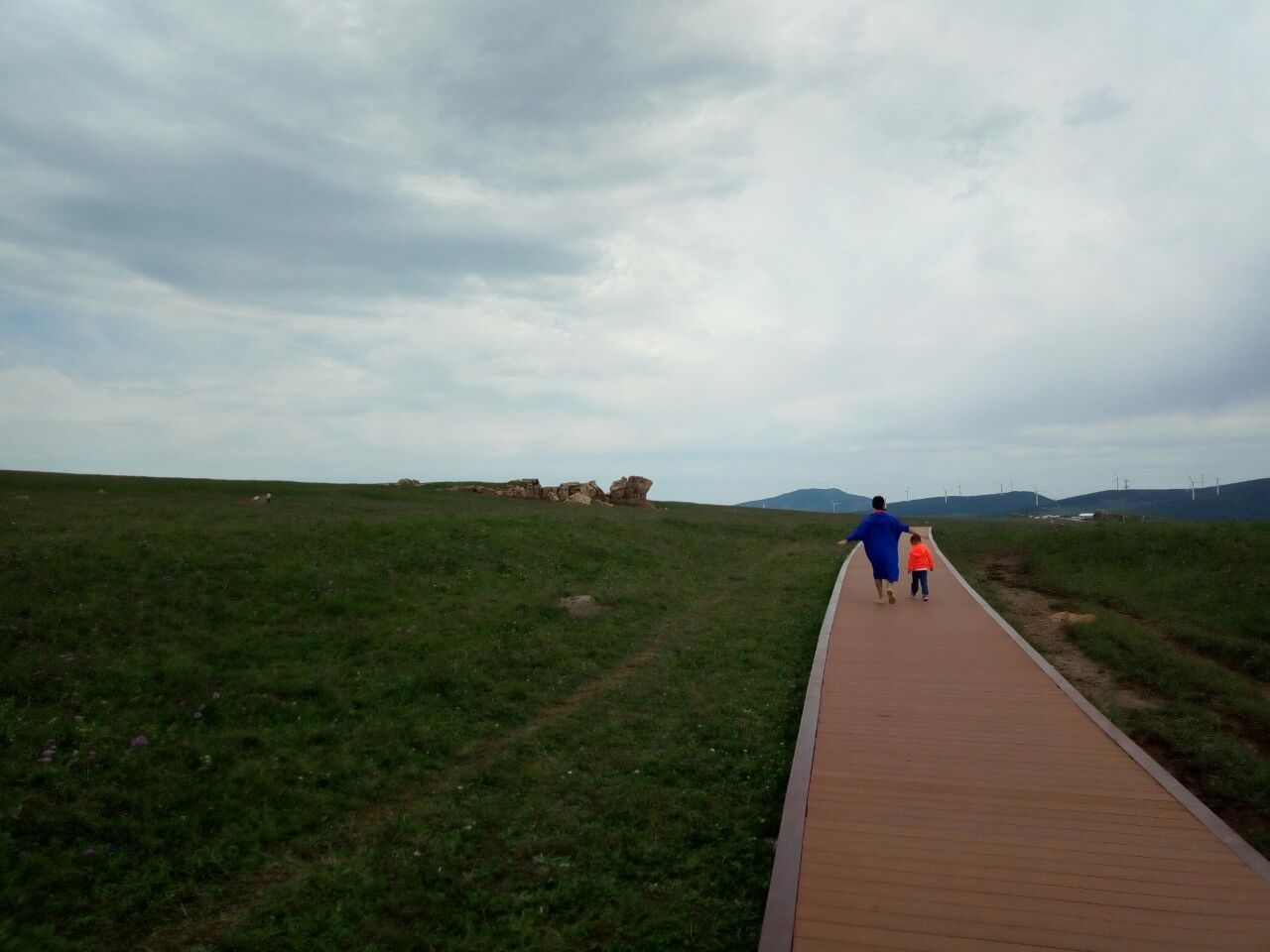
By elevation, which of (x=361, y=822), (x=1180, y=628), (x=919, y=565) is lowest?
(x=361, y=822)

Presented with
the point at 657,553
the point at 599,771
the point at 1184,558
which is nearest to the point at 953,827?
the point at 599,771

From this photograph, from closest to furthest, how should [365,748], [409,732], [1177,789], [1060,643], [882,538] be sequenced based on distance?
1. [1177,789]
2. [365,748]
3. [409,732]
4. [1060,643]
5. [882,538]

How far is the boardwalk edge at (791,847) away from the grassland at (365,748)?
1.32 feet

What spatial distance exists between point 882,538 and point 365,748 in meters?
13.5

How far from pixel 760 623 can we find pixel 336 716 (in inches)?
414

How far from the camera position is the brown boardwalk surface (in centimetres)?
558

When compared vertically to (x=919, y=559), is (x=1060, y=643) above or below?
below

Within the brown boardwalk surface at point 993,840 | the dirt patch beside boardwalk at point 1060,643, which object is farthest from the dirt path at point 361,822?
the dirt patch beside boardwalk at point 1060,643

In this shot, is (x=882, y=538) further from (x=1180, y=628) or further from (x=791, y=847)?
(x=791, y=847)

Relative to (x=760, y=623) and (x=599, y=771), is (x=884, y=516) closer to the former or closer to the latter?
(x=760, y=623)

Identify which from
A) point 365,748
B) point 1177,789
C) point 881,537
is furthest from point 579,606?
point 1177,789

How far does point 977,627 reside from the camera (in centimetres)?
1681

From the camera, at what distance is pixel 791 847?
22.2 feet

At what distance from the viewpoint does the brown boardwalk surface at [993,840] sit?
18.3ft
